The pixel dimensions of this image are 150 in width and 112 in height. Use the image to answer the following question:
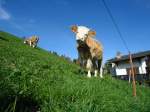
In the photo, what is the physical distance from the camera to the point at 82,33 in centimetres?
1395

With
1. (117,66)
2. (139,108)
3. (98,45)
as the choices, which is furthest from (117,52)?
(139,108)

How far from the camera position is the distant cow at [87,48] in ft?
46.1

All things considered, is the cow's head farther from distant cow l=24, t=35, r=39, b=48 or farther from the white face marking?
distant cow l=24, t=35, r=39, b=48

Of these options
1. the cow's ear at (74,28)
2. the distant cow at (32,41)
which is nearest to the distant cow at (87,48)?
the cow's ear at (74,28)

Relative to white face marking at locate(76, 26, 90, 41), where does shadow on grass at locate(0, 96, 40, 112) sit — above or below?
below

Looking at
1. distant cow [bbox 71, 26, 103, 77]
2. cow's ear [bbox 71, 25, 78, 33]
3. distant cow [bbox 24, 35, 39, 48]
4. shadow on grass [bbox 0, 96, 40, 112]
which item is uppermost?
distant cow [bbox 24, 35, 39, 48]

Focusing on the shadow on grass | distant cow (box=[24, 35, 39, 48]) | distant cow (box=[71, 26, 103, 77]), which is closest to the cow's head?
distant cow (box=[71, 26, 103, 77])

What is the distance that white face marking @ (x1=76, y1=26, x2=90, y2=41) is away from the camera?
13.7 meters

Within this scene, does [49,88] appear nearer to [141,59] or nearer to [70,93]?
[70,93]

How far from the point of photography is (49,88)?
6477 mm

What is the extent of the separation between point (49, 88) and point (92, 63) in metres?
9.60

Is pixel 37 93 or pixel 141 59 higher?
pixel 141 59

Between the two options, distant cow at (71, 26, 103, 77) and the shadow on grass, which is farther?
distant cow at (71, 26, 103, 77)

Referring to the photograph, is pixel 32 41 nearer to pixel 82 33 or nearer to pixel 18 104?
pixel 82 33
